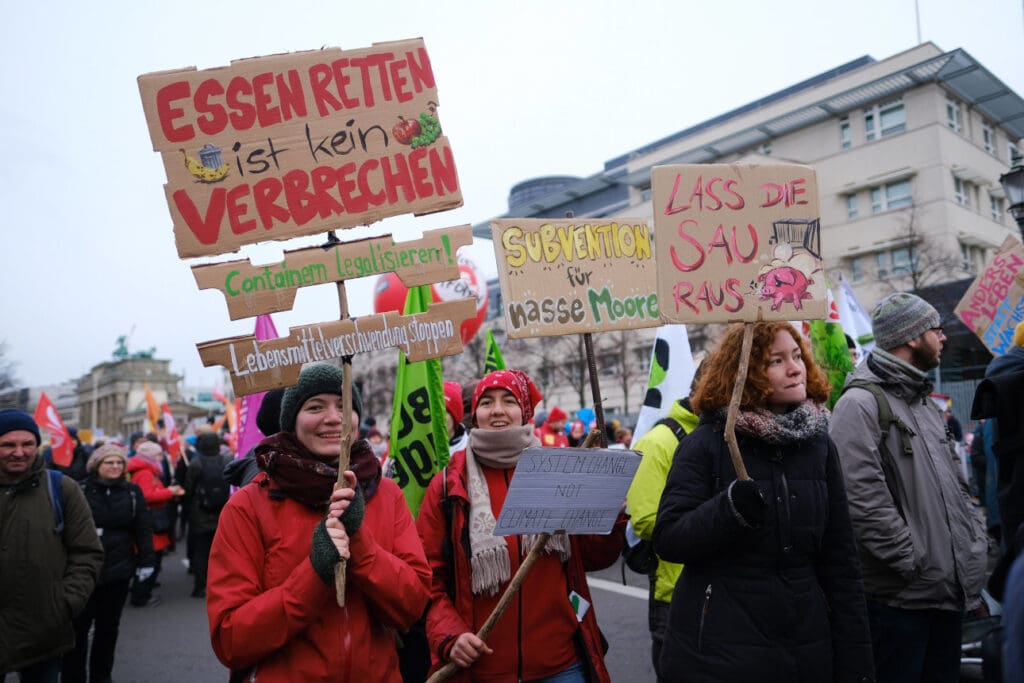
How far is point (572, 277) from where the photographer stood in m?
3.10

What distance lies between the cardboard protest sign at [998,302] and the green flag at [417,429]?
3.94 m

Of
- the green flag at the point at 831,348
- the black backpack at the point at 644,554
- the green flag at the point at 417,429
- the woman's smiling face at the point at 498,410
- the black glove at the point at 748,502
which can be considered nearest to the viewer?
the black glove at the point at 748,502

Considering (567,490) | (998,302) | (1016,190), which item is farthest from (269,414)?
(1016,190)

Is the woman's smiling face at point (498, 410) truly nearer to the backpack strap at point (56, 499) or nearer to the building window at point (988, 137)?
the backpack strap at point (56, 499)

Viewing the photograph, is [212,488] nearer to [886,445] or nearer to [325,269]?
[325,269]

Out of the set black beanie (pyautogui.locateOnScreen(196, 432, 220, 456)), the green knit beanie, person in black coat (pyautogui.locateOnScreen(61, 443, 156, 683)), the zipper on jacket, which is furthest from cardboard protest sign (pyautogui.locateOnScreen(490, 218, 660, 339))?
black beanie (pyautogui.locateOnScreen(196, 432, 220, 456))

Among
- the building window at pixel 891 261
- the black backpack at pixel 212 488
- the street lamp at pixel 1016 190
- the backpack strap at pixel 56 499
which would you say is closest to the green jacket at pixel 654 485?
the backpack strap at pixel 56 499

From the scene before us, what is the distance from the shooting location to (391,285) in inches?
385

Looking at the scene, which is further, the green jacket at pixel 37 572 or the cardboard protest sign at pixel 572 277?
the green jacket at pixel 37 572

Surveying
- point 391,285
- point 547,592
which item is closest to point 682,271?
point 547,592

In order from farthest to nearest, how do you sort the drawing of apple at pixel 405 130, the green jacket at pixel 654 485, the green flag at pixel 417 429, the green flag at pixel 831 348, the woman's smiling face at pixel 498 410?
the green flag at pixel 831 348 → the green flag at pixel 417 429 → the green jacket at pixel 654 485 → the woman's smiling face at pixel 498 410 → the drawing of apple at pixel 405 130

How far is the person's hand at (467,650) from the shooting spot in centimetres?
270

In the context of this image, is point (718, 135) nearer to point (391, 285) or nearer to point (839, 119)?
point (839, 119)

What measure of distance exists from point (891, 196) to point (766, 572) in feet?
127
